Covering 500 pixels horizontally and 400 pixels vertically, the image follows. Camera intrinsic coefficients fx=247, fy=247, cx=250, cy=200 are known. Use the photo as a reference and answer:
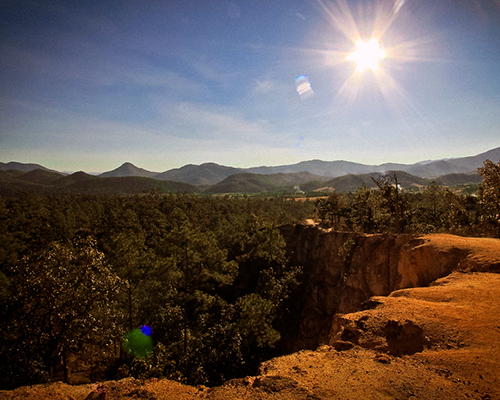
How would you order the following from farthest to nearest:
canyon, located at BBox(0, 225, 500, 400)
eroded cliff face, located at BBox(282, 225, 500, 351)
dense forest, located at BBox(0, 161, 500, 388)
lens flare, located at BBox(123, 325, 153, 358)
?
lens flare, located at BBox(123, 325, 153, 358) → eroded cliff face, located at BBox(282, 225, 500, 351) → dense forest, located at BBox(0, 161, 500, 388) → canyon, located at BBox(0, 225, 500, 400)

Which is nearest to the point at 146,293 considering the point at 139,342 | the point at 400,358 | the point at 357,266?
the point at 139,342

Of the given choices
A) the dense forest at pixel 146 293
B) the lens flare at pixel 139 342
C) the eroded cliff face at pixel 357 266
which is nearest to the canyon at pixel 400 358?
the eroded cliff face at pixel 357 266

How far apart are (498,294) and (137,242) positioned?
32.1m

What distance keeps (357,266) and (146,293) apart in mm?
22511

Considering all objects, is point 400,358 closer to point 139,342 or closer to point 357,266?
point 357,266

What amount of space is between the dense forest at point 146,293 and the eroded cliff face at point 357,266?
284 centimetres

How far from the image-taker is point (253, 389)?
605cm

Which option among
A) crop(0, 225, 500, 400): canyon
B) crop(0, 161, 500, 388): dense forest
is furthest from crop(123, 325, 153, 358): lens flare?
crop(0, 225, 500, 400): canyon

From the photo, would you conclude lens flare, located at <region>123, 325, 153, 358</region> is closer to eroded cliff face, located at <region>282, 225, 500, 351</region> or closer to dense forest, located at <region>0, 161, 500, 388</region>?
dense forest, located at <region>0, 161, 500, 388</region>

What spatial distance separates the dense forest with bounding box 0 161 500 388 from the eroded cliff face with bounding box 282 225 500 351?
112 inches

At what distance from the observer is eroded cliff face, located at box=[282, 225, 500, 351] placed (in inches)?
547

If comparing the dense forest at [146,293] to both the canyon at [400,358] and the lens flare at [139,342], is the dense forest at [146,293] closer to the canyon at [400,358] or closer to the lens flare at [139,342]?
the lens flare at [139,342]

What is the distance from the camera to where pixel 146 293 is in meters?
25.9

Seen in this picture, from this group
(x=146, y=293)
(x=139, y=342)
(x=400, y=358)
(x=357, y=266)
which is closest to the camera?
(x=400, y=358)
